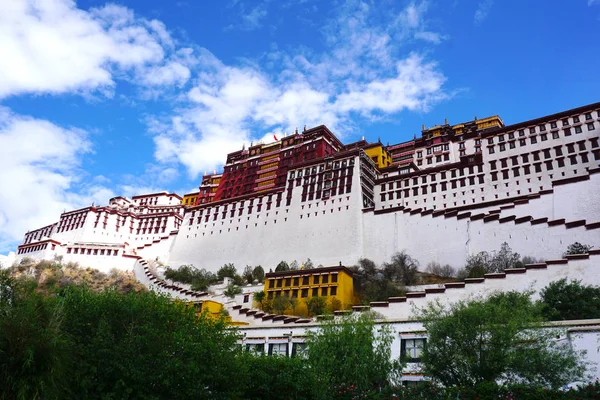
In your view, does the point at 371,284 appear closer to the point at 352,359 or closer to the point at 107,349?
the point at 352,359

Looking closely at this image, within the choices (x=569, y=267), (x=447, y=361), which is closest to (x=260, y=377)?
(x=447, y=361)

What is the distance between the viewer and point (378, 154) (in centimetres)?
7019

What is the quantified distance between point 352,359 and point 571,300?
44.3 feet

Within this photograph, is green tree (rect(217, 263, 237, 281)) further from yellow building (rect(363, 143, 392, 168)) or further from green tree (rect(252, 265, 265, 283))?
yellow building (rect(363, 143, 392, 168))

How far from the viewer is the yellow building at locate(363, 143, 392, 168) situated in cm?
6969

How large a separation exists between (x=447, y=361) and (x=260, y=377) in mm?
6164

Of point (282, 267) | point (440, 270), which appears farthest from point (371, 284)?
point (282, 267)

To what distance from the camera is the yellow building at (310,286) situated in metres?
41.6

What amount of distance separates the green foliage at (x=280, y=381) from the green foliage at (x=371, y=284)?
66.7 feet

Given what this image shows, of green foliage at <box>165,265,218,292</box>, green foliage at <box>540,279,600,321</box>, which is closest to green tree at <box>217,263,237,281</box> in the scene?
green foliage at <box>165,265,218,292</box>

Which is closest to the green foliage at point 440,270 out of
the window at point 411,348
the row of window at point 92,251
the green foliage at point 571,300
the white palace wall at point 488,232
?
the white palace wall at point 488,232

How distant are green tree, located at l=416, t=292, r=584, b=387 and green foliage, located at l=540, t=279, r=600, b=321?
7942 mm

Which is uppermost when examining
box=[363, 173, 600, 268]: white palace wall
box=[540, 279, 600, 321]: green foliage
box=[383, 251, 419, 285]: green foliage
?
box=[363, 173, 600, 268]: white palace wall

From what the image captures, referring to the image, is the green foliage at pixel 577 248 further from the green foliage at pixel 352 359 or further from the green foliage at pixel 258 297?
the green foliage at pixel 258 297
